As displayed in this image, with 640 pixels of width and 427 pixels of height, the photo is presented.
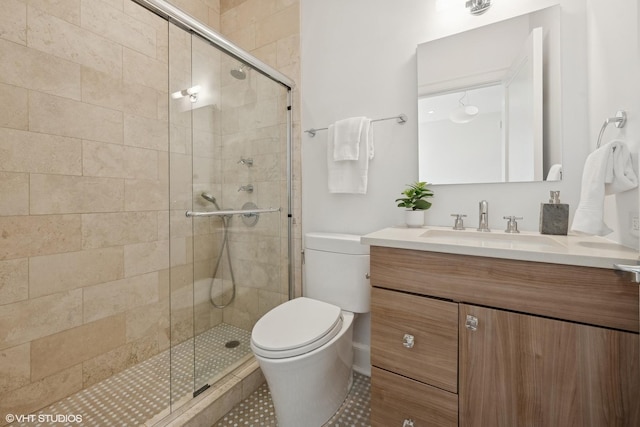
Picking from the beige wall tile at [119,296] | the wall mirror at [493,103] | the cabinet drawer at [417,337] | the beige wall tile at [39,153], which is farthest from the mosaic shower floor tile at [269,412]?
the beige wall tile at [39,153]

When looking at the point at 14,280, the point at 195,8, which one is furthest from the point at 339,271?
the point at 195,8

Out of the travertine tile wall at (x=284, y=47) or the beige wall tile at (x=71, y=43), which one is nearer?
the beige wall tile at (x=71, y=43)

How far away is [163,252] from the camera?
1.84 metres

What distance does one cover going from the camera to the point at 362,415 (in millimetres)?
1341

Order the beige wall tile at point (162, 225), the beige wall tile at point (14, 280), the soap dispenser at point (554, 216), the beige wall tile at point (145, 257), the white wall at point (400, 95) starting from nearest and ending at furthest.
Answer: the white wall at point (400, 95), the soap dispenser at point (554, 216), the beige wall tile at point (14, 280), the beige wall tile at point (145, 257), the beige wall tile at point (162, 225)

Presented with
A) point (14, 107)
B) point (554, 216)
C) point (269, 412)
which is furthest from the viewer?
point (269, 412)

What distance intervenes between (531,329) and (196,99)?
1.65 metres

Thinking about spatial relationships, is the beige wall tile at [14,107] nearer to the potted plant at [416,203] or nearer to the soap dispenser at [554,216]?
the potted plant at [416,203]

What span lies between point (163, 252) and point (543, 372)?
2043 mm

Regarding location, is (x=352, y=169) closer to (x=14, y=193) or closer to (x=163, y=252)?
(x=163, y=252)

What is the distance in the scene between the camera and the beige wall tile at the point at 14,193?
122 cm

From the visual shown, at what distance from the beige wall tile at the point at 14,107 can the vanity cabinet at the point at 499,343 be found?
5.75ft

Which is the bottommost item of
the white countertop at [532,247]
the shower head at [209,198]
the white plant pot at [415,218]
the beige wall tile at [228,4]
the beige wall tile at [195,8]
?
the white countertop at [532,247]

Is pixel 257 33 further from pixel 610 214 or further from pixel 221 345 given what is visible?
pixel 610 214
